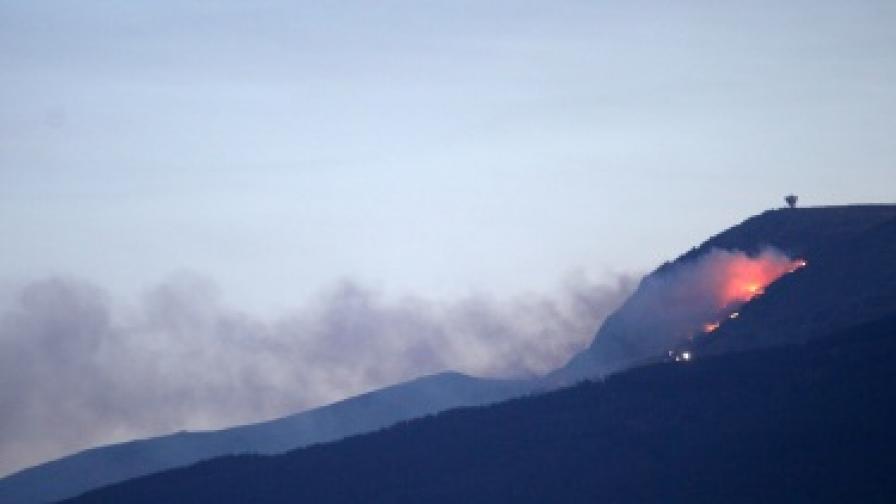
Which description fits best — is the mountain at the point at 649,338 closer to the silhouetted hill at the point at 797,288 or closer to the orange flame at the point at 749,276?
the silhouetted hill at the point at 797,288

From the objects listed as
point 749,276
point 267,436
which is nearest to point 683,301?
point 749,276

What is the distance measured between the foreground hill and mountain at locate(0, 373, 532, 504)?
Result: 3330 cm

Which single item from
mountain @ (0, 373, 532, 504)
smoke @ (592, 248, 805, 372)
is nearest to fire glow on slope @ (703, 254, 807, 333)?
smoke @ (592, 248, 805, 372)

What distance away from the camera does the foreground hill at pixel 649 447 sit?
334ft

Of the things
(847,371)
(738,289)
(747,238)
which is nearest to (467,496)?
(847,371)

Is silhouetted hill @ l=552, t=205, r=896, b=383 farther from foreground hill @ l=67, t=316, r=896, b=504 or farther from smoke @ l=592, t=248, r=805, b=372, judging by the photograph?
foreground hill @ l=67, t=316, r=896, b=504

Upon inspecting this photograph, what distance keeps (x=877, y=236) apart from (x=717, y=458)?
40.8 m

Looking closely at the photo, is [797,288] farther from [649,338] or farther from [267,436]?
[267,436]

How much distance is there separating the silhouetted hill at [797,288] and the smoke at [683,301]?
26 centimetres

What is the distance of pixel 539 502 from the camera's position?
110m

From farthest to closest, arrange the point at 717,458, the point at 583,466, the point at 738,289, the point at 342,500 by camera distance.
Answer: the point at 738,289, the point at 342,500, the point at 583,466, the point at 717,458

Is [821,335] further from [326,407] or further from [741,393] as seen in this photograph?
[326,407]

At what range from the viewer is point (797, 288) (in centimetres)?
13438

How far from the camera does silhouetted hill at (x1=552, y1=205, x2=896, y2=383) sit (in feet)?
420
